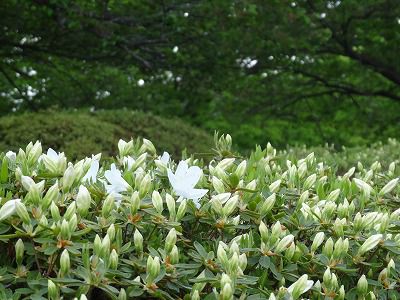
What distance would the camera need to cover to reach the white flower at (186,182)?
7.70 feet

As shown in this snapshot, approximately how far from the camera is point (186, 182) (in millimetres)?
2383

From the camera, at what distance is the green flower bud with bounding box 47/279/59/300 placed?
1.82m

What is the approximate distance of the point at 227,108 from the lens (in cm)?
1333

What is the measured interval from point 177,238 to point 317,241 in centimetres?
48

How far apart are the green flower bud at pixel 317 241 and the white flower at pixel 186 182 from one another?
1.37ft

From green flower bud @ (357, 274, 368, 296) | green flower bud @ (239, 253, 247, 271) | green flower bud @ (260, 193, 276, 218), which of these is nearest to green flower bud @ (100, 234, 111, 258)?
green flower bud @ (239, 253, 247, 271)

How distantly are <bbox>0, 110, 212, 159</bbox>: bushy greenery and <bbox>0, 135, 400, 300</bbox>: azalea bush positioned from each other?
5.66 m

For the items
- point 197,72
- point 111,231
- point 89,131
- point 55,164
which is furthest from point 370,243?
point 197,72

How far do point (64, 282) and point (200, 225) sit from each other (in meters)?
0.66

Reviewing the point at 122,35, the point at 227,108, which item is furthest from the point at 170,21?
the point at 227,108

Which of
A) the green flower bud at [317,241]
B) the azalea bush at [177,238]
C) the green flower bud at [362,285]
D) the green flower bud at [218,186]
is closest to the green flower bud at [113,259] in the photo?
the azalea bush at [177,238]

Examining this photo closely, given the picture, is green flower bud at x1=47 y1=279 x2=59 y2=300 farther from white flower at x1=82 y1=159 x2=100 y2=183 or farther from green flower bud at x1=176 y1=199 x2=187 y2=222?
white flower at x1=82 y1=159 x2=100 y2=183

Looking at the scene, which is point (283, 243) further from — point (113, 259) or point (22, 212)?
point (22, 212)

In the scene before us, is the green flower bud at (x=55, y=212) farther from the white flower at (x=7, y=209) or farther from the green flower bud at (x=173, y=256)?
the green flower bud at (x=173, y=256)
